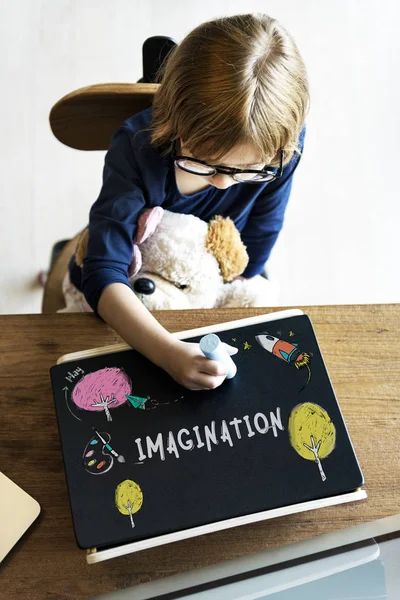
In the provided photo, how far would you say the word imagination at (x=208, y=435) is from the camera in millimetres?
707

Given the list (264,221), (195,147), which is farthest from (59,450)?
(264,221)

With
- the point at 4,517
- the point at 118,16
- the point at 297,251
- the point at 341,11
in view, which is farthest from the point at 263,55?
the point at 341,11

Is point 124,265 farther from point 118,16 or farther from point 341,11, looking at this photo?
point 341,11

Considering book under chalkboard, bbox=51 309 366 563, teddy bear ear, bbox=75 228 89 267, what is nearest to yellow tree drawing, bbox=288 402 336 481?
book under chalkboard, bbox=51 309 366 563

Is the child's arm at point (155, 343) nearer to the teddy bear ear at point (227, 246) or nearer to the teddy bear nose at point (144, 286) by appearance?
the teddy bear nose at point (144, 286)

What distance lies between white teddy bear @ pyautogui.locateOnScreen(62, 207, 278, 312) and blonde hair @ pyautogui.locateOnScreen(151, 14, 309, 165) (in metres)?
0.16

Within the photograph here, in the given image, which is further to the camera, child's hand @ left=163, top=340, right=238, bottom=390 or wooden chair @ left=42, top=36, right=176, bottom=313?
wooden chair @ left=42, top=36, right=176, bottom=313

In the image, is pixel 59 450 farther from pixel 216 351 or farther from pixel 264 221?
pixel 264 221

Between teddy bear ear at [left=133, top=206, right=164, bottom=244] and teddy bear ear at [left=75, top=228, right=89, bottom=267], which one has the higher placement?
teddy bear ear at [left=133, top=206, right=164, bottom=244]

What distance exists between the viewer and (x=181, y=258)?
3.13ft

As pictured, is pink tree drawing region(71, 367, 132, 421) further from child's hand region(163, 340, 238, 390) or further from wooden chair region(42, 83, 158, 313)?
wooden chair region(42, 83, 158, 313)

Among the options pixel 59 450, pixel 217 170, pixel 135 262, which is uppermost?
pixel 217 170

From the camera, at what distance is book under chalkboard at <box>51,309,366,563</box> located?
673 millimetres

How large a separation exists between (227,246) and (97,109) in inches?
11.4
